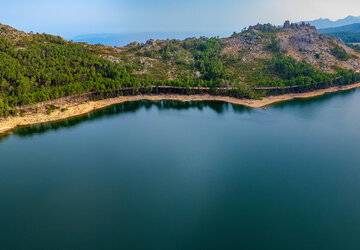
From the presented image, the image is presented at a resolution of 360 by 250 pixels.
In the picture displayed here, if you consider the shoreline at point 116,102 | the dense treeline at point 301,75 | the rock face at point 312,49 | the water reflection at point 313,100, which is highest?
the rock face at point 312,49

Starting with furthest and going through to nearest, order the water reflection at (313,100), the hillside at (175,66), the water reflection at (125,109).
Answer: the water reflection at (313,100), the hillside at (175,66), the water reflection at (125,109)

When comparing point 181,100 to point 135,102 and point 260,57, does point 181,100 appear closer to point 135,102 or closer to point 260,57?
point 135,102

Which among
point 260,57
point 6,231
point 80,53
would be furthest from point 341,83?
point 6,231

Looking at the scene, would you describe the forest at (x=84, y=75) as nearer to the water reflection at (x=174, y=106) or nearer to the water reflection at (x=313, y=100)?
the water reflection at (x=313, y=100)

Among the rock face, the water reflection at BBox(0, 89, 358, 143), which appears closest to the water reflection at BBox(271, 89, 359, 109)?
the water reflection at BBox(0, 89, 358, 143)

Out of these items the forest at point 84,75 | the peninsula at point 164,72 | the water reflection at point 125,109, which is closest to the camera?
the water reflection at point 125,109

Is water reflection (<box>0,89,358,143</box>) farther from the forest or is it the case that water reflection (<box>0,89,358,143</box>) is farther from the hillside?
the forest

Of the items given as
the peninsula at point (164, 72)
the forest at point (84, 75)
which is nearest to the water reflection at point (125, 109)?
the peninsula at point (164, 72)
